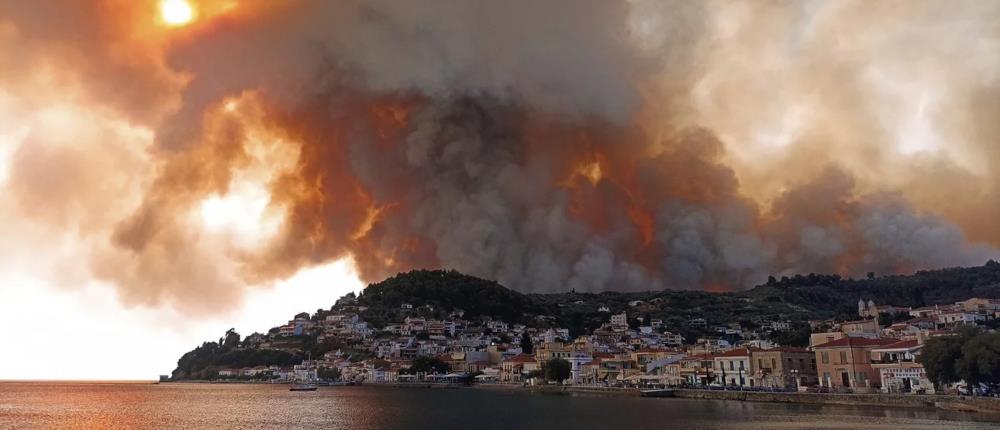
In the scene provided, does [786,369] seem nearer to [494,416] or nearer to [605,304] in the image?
[494,416]

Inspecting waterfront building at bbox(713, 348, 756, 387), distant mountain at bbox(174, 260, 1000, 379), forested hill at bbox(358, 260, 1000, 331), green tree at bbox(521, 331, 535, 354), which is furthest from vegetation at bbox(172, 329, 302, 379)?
waterfront building at bbox(713, 348, 756, 387)

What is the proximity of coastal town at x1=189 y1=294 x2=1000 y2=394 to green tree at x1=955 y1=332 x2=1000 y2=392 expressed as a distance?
9.17ft

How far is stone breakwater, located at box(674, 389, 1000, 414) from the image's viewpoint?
32.2 meters

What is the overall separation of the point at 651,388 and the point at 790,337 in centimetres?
2623

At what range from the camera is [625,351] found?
8981 centimetres

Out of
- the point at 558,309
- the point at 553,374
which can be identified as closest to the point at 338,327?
the point at 558,309

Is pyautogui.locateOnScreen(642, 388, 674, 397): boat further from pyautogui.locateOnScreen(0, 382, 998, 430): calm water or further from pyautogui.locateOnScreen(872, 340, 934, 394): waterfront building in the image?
pyautogui.locateOnScreen(872, 340, 934, 394): waterfront building

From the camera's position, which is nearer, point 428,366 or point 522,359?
point 522,359

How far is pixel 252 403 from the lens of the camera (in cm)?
5678

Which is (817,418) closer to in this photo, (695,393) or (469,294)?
(695,393)

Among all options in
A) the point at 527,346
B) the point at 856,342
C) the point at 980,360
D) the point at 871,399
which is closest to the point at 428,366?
the point at 527,346

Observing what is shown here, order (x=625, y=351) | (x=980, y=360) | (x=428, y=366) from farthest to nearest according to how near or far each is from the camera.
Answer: (x=428, y=366) < (x=625, y=351) < (x=980, y=360)

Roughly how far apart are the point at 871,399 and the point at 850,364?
7236 millimetres

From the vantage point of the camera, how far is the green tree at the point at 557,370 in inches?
2940
